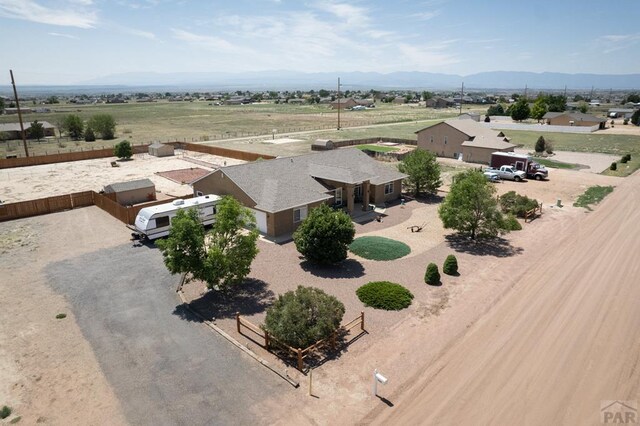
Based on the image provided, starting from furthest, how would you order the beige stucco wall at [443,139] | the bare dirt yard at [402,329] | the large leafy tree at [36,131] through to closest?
the large leafy tree at [36,131] → the beige stucco wall at [443,139] → the bare dirt yard at [402,329]

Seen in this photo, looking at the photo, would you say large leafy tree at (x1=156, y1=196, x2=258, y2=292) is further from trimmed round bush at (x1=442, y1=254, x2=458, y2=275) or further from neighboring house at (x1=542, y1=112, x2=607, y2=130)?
neighboring house at (x1=542, y1=112, x2=607, y2=130)

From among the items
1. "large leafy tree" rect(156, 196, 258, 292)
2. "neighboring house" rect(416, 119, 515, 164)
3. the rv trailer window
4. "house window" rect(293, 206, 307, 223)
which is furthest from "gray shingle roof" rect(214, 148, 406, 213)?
"neighboring house" rect(416, 119, 515, 164)

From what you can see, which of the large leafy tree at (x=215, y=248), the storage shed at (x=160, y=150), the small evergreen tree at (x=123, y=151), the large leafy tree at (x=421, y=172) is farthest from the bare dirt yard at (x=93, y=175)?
the large leafy tree at (x=421, y=172)

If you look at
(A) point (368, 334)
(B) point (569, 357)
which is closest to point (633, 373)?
(B) point (569, 357)

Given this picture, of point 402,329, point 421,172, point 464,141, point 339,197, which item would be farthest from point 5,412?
point 464,141

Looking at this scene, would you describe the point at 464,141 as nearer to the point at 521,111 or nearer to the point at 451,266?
the point at 451,266

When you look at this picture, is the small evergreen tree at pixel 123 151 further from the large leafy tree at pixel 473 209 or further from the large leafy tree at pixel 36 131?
the large leafy tree at pixel 473 209
